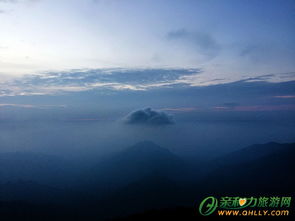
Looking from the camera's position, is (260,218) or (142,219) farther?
(260,218)

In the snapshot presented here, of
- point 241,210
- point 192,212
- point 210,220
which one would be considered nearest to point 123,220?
point 192,212

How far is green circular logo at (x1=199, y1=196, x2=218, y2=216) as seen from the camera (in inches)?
1646

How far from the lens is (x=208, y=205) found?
4256 cm

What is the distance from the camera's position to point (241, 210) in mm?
44250

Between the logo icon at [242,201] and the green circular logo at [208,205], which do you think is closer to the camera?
the logo icon at [242,201]

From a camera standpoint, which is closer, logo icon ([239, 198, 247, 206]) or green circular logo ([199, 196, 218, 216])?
logo icon ([239, 198, 247, 206])

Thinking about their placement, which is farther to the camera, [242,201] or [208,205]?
[208,205]

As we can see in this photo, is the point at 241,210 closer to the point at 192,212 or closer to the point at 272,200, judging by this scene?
the point at 272,200

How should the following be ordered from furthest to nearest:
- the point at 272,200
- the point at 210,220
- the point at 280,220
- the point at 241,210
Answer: the point at 280,220 → the point at 210,220 → the point at 241,210 → the point at 272,200

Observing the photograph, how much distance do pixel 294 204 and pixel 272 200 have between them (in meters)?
165

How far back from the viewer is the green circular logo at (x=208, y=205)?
41.8 m

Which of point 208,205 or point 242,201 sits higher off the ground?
point 242,201

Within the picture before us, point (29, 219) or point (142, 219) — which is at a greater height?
point (142, 219)

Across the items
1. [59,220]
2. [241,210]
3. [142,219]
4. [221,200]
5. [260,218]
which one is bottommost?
[59,220]
